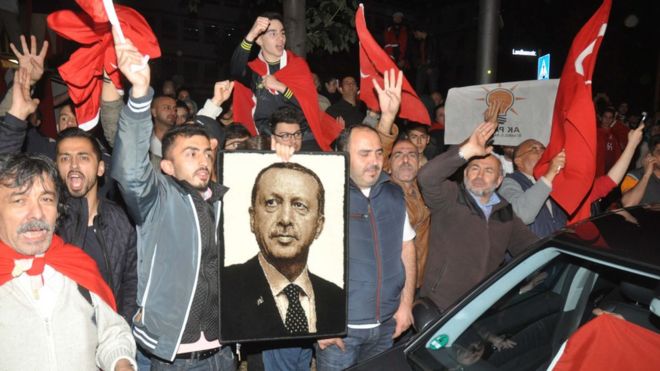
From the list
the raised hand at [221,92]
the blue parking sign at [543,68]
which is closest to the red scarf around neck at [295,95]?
the raised hand at [221,92]

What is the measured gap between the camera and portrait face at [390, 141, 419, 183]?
13.7 feet

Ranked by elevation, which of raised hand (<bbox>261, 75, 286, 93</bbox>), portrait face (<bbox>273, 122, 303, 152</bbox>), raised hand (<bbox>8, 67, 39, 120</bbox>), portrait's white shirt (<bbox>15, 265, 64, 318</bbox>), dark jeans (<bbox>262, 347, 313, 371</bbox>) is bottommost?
dark jeans (<bbox>262, 347, 313, 371</bbox>)

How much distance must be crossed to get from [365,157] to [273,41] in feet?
6.53

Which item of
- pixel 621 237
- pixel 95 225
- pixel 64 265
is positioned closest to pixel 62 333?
pixel 64 265

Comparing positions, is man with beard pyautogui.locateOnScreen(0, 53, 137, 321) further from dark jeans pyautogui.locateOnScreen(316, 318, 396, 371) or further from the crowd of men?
dark jeans pyautogui.locateOnScreen(316, 318, 396, 371)

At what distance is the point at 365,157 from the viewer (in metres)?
3.39

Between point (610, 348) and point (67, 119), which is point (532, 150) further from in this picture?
point (67, 119)

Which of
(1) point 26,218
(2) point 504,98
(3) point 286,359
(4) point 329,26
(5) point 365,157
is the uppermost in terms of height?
(4) point 329,26

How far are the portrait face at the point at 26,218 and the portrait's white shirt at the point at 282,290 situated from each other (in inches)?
43.4

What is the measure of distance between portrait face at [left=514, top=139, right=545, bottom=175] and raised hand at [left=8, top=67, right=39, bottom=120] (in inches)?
153

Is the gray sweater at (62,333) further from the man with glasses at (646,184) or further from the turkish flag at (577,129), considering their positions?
the man with glasses at (646,184)

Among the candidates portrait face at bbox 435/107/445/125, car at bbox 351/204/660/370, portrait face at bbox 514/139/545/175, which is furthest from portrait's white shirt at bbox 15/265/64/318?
portrait face at bbox 435/107/445/125

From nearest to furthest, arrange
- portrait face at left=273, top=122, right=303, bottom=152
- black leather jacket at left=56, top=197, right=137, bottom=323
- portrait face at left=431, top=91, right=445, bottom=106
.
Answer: black leather jacket at left=56, top=197, right=137, bottom=323, portrait face at left=273, top=122, right=303, bottom=152, portrait face at left=431, top=91, right=445, bottom=106

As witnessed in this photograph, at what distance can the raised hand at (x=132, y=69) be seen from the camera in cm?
249
